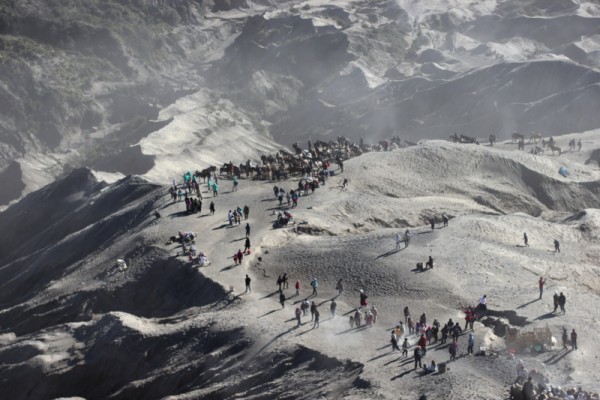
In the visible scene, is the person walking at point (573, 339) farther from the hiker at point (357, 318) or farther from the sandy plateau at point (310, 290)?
the hiker at point (357, 318)

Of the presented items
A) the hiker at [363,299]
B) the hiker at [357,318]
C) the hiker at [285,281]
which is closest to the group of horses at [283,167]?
the hiker at [285,281]

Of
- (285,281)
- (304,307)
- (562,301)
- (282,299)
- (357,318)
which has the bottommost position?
(562,301)

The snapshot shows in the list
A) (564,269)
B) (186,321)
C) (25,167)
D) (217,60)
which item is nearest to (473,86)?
(217,60)

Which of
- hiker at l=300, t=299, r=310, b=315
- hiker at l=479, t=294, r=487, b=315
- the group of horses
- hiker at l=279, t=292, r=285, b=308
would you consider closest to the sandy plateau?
hiker at l=279, t=292, r=285, b=308

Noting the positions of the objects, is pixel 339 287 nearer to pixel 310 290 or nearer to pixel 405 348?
pixel 310 290

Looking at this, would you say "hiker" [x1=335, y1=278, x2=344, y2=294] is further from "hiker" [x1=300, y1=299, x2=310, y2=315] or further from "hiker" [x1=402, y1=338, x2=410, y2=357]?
"hiker" [x1=402, y1=338, x2=410, y2=357]

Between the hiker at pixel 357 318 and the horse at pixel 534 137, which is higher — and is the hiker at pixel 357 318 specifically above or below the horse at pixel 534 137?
below

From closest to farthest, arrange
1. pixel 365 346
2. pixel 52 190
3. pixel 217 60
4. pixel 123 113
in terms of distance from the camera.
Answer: pixel 365 346 < pixel 52 190 < pixel 123 113 < pixel 217 60

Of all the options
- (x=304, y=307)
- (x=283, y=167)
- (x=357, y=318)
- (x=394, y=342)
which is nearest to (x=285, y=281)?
(x=304, y=307)

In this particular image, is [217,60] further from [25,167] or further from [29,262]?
[29,262]

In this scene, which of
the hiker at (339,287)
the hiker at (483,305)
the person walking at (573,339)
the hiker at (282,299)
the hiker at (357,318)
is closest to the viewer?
the person walking at (573,339)

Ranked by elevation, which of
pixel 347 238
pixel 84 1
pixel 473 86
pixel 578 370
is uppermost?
pixel 84 1
